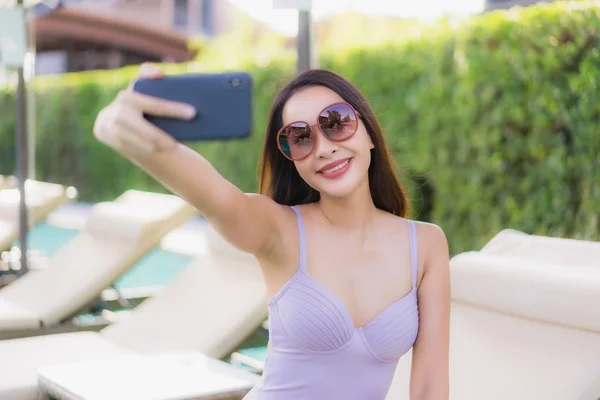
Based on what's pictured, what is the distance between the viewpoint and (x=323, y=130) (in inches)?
75.4

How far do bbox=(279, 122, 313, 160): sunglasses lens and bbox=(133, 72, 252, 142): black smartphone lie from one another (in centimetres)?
56

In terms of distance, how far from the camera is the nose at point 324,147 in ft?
6.25

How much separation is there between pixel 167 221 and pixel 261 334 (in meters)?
1.51

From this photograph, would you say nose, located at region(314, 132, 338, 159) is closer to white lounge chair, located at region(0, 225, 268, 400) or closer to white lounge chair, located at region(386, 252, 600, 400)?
white lounge chair, located at region(386, 252, 600, 400)

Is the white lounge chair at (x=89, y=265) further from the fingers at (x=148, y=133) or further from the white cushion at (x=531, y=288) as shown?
the fingers at (x=148, y=133)

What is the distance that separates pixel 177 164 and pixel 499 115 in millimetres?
5438

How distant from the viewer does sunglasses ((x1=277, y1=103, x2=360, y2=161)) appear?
1913mm

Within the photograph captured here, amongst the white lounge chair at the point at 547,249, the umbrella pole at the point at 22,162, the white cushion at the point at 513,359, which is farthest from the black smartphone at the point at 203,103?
the umbrella pole at the point at 22,162

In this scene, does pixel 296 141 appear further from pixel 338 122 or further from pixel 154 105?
pixel 154 105

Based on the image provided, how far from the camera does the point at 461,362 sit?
2.95 m

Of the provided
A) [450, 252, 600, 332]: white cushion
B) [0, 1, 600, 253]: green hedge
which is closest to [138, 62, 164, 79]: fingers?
[450, 252, 600, 332]: white cushion

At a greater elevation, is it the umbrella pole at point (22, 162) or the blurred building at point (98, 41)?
the blurred building at point (98, 41)

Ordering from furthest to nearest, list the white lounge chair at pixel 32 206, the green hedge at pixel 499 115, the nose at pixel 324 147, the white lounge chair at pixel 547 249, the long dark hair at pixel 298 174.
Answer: the white lounge chair at pixel 32 206 < the green hedge at pixel 499 115 < the white lounge chair at pixel 547 249 < the long dark hair at pixel 298 174 < the nose at pixel 324 147

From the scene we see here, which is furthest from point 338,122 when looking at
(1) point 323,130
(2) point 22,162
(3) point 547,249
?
(2) point 22,162
